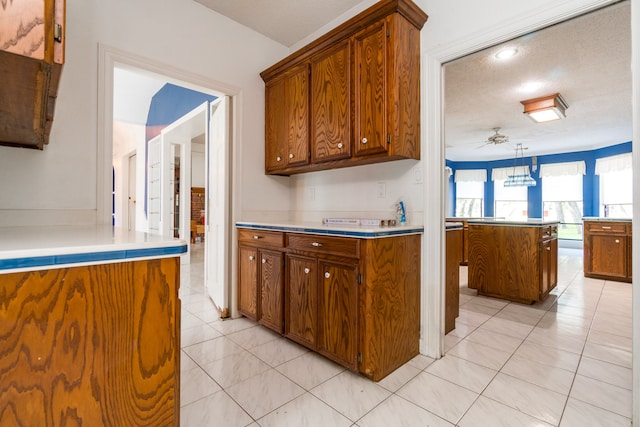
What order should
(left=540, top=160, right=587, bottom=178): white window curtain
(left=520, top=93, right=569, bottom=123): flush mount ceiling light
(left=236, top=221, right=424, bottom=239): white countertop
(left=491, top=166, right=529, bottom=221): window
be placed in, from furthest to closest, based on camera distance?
(left=491, top=166, right=529, bottom=221): window → (left=540, top=160, right=587, bottom=178): white window curtain → (left=520, top=93, right=569, bottom=123): flush mount ceiling light → (left=236, top=221, right=424, bottom=239): white countertop

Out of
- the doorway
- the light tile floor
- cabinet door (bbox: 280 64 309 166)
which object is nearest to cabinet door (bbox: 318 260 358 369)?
the light tile floor

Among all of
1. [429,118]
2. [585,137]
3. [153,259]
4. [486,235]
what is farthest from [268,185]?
[585,137]

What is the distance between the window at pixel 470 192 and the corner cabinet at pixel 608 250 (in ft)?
15.0

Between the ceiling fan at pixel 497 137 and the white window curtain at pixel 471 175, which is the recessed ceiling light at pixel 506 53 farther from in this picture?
the white window curtain at pixel 471 175

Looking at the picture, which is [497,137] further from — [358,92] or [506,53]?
[358,92]

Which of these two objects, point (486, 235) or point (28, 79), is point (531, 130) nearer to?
point (486, 235)

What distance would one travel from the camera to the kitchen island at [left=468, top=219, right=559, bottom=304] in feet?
10.2

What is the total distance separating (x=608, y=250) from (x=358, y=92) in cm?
466

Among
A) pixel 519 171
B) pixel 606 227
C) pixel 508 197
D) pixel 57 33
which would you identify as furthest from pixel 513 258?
pixel 508 197

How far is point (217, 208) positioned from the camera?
115 inches

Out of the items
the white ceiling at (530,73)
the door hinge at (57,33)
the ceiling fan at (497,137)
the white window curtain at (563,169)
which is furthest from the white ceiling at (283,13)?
the white window curtain at (563,169)

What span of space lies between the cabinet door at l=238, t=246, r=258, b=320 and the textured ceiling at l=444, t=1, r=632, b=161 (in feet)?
6.89

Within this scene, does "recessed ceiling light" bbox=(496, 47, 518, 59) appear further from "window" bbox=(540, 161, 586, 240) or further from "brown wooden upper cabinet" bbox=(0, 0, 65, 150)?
"window" bbox=(540, 161, 586, 240)

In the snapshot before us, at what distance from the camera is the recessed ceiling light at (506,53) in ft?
9.16
